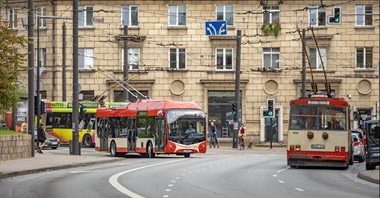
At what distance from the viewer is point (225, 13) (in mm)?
63562

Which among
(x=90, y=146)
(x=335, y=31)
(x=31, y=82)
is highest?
(x=335, y=31)

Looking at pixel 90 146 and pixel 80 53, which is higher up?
pixel 80 53

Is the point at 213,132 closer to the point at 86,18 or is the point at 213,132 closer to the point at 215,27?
the point at 215,27

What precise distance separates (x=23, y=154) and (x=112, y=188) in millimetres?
17720

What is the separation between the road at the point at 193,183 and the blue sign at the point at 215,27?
69.9 feet

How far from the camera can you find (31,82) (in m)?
41.1

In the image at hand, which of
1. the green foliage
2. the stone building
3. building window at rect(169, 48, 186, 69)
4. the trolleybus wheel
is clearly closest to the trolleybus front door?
the trolleybus wheel

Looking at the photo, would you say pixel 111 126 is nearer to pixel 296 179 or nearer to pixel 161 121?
pixel 161 121

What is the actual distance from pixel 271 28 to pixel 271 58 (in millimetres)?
2174

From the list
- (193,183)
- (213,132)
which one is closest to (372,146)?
(193,183)

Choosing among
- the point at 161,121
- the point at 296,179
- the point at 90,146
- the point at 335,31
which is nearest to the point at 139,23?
the point at 90,146

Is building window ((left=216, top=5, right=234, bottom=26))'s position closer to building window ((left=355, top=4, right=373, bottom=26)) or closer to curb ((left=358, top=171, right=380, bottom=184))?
building window ((left=355, top=4, right=373, bottom=26))

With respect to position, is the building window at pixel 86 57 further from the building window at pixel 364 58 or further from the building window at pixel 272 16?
the building window at pixel 364 58

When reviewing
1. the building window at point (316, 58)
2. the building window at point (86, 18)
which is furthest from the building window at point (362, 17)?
the building window at point (86, 18)
